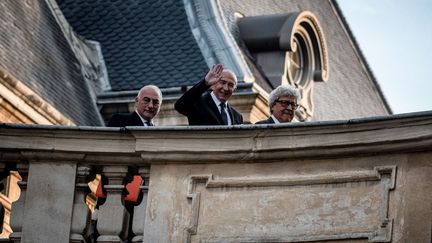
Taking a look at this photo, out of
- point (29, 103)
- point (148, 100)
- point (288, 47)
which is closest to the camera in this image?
point (148, 100)

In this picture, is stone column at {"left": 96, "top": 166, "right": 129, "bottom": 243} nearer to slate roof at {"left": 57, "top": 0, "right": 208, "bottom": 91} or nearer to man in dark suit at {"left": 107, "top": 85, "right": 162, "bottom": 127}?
man in dark suit at {"left": 107, "top": 85, "right": 162, "bottom": 127}

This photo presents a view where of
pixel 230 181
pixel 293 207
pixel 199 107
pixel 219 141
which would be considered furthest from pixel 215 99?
pixel 293 207

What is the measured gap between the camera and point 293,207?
50.0 feet

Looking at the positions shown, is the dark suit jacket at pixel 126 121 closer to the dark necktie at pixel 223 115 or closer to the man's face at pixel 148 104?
the man's face at pixel 148 104

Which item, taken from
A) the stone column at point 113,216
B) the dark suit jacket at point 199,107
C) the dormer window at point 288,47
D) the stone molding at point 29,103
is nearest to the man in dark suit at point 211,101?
the dark suit jacket at point 199,107

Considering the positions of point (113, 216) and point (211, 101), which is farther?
point (211, 101)

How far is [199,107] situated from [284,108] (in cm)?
70

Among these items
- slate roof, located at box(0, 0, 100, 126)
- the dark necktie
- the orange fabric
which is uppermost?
slate roof, located at box(0, 0, 100, 126)

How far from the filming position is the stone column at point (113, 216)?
15.6 m

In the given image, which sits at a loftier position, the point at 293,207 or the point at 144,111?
the point at 144,111

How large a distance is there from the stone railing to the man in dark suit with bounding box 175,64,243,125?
2.93 ft

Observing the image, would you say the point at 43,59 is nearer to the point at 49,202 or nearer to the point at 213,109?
the point at 213,109

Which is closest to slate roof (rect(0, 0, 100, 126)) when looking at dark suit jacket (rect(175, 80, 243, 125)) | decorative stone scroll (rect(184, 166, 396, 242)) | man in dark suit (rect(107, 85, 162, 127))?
man in dark suit (rect(107, 85, 162, 127))

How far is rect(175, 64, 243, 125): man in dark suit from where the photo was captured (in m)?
16.5
